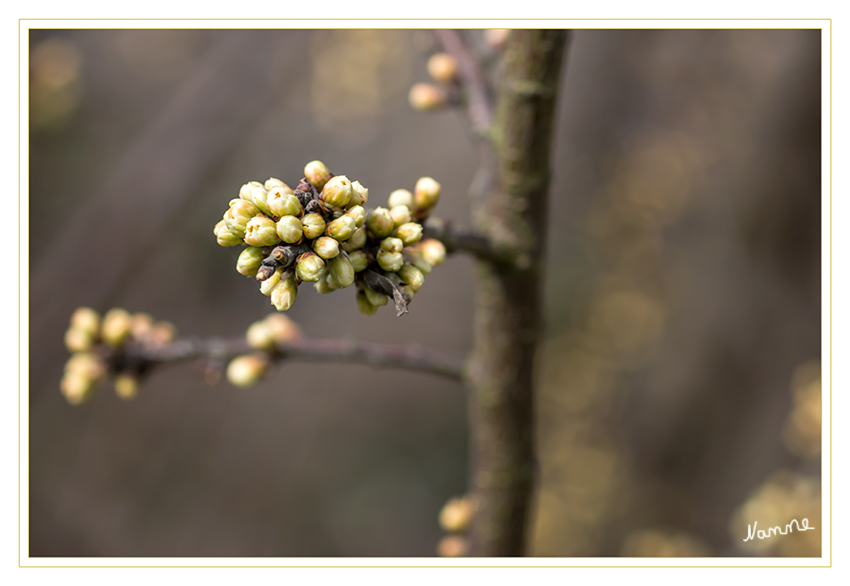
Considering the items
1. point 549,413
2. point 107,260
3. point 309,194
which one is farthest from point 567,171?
point 309,194

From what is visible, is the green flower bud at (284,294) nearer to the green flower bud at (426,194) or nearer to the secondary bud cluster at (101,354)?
the green flower bud at (426,194)

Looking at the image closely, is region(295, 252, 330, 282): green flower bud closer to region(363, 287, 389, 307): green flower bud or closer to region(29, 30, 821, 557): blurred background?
region(363, 287, 389, 307): green flower bud

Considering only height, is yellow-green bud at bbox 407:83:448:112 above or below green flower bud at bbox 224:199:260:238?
above

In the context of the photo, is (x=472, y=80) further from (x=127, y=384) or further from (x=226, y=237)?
(x=127, y=384)

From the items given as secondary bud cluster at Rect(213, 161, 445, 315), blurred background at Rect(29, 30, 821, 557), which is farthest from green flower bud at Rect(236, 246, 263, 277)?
blurred background at Rect(29, 30, 821, 557)

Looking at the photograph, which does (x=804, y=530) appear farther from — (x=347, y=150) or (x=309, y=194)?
(x=347, y=150)

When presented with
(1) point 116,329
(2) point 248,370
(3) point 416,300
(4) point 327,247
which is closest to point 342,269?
(4) point 327,247
